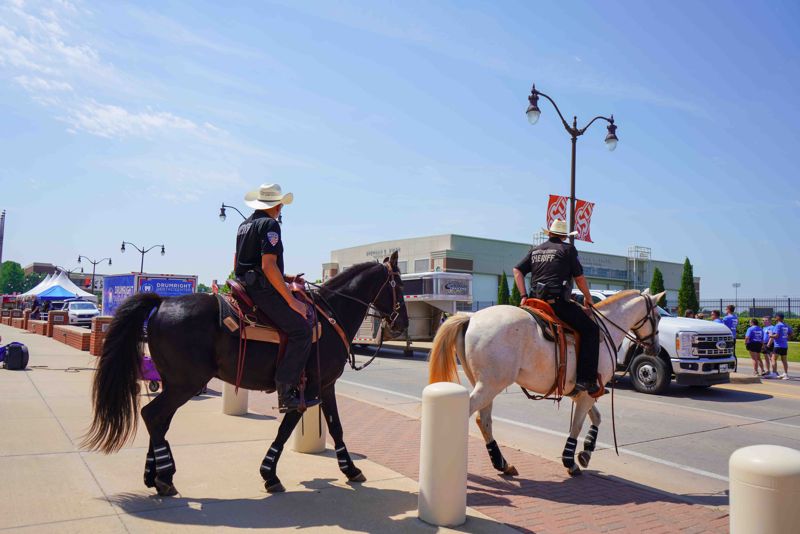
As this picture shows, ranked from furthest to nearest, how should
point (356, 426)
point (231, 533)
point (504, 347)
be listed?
1. point (356, 426)
2. point (504, 347)
3. point (231, 533)

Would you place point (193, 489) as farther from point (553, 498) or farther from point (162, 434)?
point (553, 498)

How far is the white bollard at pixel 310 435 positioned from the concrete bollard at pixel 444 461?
249cm

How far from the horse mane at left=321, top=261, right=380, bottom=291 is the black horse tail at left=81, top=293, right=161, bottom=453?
183 cm

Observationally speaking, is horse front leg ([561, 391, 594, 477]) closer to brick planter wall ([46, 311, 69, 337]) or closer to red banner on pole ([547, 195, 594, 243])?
red banner on pole ([547, 195, 594, 243])

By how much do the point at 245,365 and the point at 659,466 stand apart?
527cm

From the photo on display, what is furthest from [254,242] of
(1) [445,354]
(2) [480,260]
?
(2) [480,260]

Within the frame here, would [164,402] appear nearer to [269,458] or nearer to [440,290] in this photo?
[269,458]

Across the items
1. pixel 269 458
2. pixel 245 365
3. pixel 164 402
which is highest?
pixel 245 365

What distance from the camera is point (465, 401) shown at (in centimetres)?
471

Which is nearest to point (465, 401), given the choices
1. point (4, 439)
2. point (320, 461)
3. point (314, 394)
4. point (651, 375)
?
point (314, 394)

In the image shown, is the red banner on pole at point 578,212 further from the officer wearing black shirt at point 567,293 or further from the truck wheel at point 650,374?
the officer wearing black shirt at point 567,293

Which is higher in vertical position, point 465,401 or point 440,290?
point 440,290

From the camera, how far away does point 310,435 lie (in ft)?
22.6

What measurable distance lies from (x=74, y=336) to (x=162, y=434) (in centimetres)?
1899
